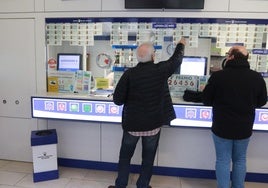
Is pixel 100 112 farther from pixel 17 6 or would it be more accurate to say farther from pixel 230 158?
pixel 17 6

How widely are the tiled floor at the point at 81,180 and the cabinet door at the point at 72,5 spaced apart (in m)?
2.11

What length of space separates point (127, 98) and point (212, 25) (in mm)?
1448

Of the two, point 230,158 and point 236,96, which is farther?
point 230,158

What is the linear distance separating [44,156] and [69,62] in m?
1.26

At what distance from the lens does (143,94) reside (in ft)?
8.03

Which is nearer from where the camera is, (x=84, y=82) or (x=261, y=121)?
(x=261, y=121)

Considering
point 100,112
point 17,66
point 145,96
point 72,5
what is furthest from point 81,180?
point 72,5

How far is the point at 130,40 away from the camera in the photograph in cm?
332

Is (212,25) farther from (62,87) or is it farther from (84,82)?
(62,87)

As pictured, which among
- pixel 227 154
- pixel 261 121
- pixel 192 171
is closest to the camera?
pixel 227 154

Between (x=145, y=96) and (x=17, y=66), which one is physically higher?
(x=17, y=66)

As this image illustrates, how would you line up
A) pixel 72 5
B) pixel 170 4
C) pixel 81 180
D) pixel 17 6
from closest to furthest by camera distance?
pixel 170 4
pixel 81 180
pixel 72 5
pixel 17 6

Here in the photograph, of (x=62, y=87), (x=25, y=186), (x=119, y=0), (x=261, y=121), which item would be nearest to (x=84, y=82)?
(x=62, y=87)

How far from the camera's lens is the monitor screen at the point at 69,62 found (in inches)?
136
